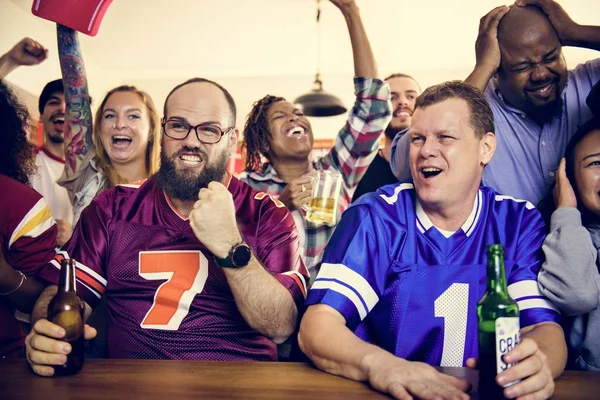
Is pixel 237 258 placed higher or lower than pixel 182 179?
lower

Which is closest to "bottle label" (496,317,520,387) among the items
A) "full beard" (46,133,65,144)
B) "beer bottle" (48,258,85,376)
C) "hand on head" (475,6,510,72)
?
"beer bottle" (48,258,85,376)

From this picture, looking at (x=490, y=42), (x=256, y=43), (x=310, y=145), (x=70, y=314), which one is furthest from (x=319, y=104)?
(x=70, y=314)

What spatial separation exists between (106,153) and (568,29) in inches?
73.8

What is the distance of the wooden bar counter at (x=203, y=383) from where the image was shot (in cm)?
115

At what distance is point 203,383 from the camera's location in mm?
1235

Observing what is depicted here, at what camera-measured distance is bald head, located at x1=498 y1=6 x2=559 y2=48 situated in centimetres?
204

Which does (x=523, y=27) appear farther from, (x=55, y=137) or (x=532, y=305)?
(x=55, y=137)

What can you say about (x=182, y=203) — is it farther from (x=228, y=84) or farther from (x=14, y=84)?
(x=228, y=84)

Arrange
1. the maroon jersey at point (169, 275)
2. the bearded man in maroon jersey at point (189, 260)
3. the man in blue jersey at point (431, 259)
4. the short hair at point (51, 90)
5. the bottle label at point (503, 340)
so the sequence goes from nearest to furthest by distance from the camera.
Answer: the bottle label at point (503, 340) → the man in blue jersey at point (431, 259) → the bearded man in maroon jersey at point (189, 260) → the maroon jersey at point (169, 275) → the short hair at point (51, 90)

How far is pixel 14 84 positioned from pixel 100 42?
3.64ft

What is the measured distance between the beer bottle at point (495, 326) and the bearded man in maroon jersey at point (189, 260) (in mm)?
643

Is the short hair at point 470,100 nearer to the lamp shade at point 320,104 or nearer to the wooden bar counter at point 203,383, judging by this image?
the wooden bar counter at point 203,383

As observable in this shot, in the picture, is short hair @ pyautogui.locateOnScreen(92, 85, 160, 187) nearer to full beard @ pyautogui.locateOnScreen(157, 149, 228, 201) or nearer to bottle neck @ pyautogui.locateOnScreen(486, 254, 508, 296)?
full beard @ pyautogui.locateOnScreen(157, 149, 228, 201)

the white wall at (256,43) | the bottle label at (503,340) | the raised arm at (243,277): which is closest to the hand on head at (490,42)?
the raised arm at (243,277)
